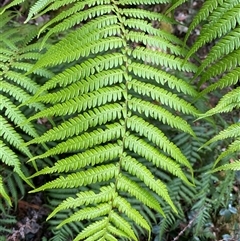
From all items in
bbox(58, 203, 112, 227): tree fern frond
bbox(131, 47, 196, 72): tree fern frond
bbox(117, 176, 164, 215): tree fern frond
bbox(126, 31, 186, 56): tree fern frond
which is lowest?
bbox(58, 203, 112, 227): tree fern frond

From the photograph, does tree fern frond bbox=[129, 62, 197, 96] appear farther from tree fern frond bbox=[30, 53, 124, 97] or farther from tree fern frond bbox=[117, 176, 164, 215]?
tree fern frond bbox=[117, 176, 164, 215]

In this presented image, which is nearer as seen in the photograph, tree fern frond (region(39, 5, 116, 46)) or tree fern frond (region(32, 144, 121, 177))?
tree fern frond (region(32, 144, 121, 177))

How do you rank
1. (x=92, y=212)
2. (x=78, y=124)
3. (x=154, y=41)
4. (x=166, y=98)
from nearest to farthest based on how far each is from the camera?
(x=92, y=212) < (x=78, y=124) < (x=166, y=98) < (x=154, y=41)

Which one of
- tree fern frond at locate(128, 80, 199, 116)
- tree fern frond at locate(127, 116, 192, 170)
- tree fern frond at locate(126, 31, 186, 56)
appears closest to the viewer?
tree fern frond at locate(127, 116, 192, 170)

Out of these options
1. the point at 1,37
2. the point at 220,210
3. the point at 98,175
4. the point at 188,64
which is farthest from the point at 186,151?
the point at 1,37

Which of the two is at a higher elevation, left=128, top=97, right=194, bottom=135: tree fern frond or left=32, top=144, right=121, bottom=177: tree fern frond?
left=128, top=97, right=194, bottom=135: tree fern frond

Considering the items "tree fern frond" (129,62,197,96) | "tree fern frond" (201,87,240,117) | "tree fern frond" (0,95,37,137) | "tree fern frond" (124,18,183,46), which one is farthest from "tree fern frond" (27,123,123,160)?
"tree fern frond" (124,18,183,46)

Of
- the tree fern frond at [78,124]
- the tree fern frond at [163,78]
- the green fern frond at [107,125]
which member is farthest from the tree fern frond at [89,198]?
the tree fern frond at [163,78]

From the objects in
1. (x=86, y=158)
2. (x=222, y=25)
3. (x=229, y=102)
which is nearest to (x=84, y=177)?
(x=86, y=158)

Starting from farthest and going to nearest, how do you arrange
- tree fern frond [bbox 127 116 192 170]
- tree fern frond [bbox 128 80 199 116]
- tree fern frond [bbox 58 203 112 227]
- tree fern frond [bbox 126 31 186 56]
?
tree fern frond [bbox 126 31 186 56], tree fern frond [bbox 128 80 199 116], tree fern frond [bbox 127 116 192 170], tree fern frond [bbox 58 203 112 227]

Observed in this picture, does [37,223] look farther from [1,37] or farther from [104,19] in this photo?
[104,19]

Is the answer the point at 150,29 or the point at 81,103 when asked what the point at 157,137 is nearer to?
the point at 81,103

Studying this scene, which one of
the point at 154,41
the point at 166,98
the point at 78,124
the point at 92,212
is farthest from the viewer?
the point at 154,41

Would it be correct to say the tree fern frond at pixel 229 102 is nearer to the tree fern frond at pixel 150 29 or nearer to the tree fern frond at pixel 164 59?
the tree fern frond at pixel 164 59
